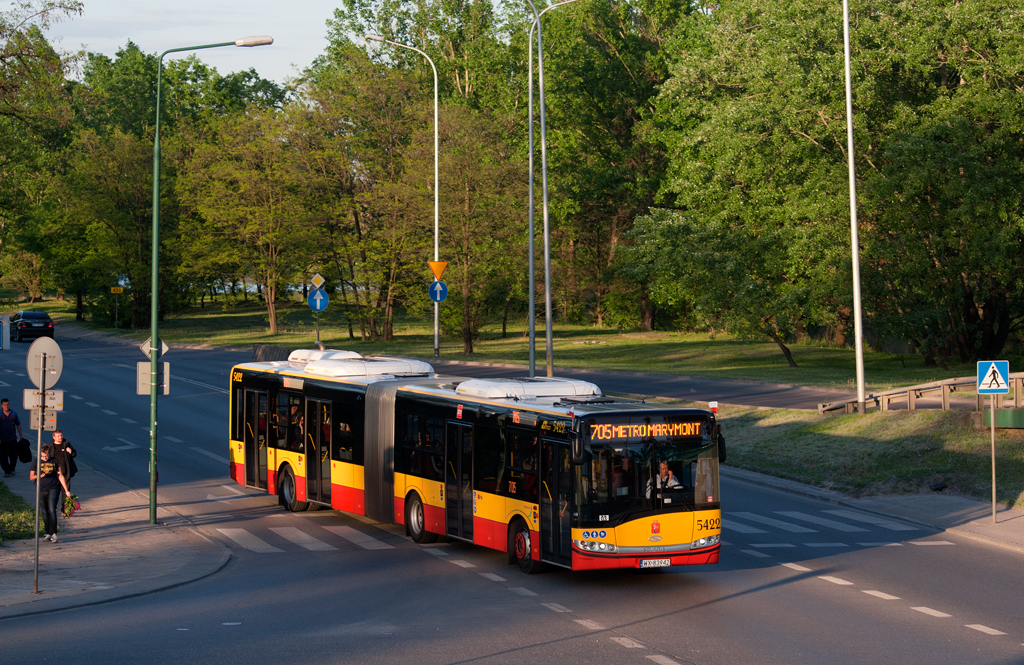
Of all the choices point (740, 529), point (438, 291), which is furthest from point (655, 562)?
point (438, 291)

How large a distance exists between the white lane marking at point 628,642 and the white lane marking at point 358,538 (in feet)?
20.6

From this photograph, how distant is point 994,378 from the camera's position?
18297mm

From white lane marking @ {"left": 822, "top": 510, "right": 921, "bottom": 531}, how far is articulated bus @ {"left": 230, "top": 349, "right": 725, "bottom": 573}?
188 inches

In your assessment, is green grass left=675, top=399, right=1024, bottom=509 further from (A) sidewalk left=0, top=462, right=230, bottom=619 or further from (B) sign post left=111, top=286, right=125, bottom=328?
(B) sign post left=111, top=286, right=125, bottom=328

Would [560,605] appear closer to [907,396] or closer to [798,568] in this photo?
[798,568]

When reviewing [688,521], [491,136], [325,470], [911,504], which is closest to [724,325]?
[491,136]

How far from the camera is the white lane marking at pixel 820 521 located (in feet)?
59.1

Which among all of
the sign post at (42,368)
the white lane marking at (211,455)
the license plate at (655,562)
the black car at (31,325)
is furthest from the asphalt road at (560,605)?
the black car at (31,325)

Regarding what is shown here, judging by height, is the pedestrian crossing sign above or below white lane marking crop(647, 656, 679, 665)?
above

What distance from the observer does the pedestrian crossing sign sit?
18.2 meters

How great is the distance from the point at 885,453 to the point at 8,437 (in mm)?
18682

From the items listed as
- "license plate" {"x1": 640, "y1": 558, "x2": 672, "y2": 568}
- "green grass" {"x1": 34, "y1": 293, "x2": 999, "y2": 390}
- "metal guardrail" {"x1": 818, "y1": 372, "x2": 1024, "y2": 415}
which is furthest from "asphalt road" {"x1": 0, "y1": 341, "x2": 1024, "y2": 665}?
"green grass" {"x1": 34, "y1": 293, "x2": 999, "y2": 390}

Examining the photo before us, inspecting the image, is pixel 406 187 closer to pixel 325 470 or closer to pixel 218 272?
pixel 218 272

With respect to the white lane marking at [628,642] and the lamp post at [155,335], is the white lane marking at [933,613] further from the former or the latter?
the lamp post at [155,335]
